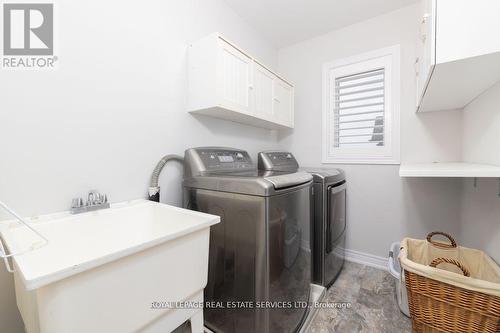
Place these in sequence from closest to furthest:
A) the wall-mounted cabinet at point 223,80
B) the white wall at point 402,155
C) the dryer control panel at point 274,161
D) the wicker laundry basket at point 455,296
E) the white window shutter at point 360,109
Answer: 1. the wicker laundry basket at point 455,296
2. the wall-mounted cabinet at point 223,80
3. the white wall at point 402,155
4. the dryer control panel at point 274,161
5. the white window shutter at point 360,109

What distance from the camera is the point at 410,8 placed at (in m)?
1.95

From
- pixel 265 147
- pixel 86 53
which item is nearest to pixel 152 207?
pixel 86 53

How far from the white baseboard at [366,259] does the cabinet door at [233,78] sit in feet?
6.28

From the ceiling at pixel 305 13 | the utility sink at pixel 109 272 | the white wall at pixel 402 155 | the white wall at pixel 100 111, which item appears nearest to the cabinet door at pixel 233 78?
the white wall at pixel 100 111

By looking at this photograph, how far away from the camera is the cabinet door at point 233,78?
147cm

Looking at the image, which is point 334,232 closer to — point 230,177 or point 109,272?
point 230,177

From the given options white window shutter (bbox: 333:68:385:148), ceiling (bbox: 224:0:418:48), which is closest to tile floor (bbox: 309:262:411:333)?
white window shutter (bbox: 333:68:385:148)

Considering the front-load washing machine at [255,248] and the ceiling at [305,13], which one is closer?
the front-load washing machine at [255,248]

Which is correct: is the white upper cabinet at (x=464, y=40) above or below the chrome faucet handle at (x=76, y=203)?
above

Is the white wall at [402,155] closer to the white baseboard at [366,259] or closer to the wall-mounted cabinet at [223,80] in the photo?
the white baseboard at [366,259]

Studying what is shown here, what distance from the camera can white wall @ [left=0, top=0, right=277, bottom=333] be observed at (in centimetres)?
91

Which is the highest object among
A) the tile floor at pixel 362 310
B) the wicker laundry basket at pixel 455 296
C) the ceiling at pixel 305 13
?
the ceiling at pixel 305 13

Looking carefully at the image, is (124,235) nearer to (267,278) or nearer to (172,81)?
(267,278)

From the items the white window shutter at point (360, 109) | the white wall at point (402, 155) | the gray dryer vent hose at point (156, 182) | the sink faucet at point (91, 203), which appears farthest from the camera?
the white window shutter at point (360, 109)
